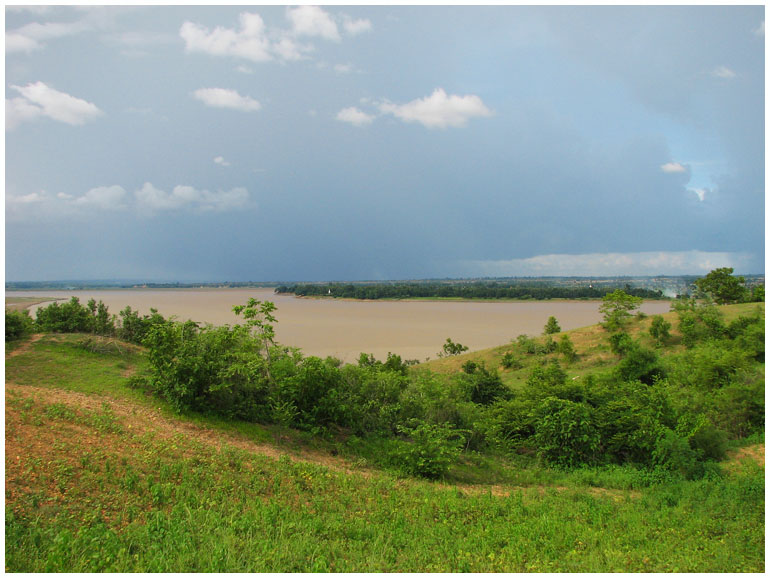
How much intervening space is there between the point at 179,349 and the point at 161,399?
42.8 inches

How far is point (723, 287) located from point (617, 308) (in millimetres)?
A: 20270

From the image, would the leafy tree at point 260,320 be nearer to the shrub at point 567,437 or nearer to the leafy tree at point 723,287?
the shrub at point 567,437

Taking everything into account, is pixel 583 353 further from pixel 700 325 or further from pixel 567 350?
pixel 700 325

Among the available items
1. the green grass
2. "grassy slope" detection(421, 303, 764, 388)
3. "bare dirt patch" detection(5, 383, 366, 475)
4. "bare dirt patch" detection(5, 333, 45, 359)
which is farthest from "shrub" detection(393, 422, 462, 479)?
"grassy slope" detection(421, 303, 764, 388)

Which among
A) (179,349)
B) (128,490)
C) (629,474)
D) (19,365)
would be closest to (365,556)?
(128,490)

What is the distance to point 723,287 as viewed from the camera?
4912cm

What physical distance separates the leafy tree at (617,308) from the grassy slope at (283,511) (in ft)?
95.6

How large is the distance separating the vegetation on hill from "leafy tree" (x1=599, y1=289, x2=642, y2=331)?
1992cm

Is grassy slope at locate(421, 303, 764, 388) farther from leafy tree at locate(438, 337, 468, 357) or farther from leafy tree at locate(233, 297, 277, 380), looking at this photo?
leafy tree at locate(233, 297, 277, 380)

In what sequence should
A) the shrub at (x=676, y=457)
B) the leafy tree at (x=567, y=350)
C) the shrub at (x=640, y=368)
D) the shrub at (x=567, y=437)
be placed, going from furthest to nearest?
the leafy tree at (x=567, y=350), the shrub at (x=640, y=368), the shrub at (x=567, y=437), the shrub at (x=676, y=457)

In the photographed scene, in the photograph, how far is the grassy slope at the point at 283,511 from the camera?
192 inches

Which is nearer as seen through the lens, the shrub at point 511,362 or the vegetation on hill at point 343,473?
the vegetation on hill at point 343,473

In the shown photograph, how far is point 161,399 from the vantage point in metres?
9.79

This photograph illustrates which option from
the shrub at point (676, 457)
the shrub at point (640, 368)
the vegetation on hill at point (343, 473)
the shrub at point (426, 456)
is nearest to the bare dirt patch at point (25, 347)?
the vegetation on hill at point (343, 473)
